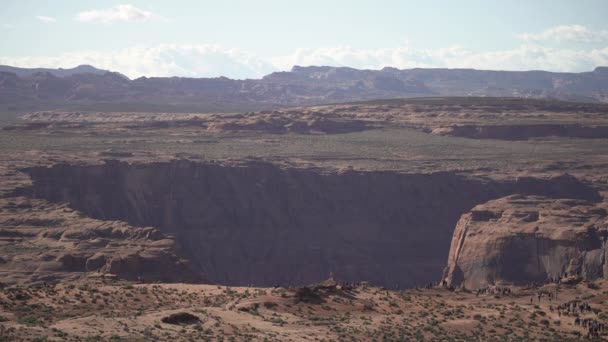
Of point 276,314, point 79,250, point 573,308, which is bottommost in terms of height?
point 573,308

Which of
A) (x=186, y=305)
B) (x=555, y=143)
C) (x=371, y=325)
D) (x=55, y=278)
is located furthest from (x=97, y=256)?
(x=555, y=143)

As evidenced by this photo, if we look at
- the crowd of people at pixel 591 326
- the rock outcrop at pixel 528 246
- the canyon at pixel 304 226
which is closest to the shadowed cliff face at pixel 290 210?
the canyon at pixel 304 226

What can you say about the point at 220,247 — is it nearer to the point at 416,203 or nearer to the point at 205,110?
the point at 416,203

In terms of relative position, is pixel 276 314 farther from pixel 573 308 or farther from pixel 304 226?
pixel 304 226

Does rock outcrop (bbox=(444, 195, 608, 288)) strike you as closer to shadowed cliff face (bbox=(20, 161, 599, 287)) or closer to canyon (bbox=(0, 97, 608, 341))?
canyon (bbox=(0, 97, 608, 341))

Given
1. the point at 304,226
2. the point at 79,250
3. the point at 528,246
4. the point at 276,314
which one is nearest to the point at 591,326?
the point at 276,314

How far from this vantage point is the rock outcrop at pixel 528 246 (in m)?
69.4

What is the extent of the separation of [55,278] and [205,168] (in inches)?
1547

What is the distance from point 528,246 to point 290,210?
2421 cm

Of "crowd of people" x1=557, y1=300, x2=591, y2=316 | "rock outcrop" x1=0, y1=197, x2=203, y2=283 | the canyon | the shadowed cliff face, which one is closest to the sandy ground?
the canyon

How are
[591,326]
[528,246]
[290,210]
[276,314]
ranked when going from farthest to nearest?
1. [290,210]
2. [528,246]
3. [276,314]
4. [591,326]

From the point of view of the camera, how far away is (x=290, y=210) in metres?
90.3

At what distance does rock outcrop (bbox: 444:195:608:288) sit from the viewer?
6938 centimetres

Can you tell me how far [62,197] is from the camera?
263 feet
